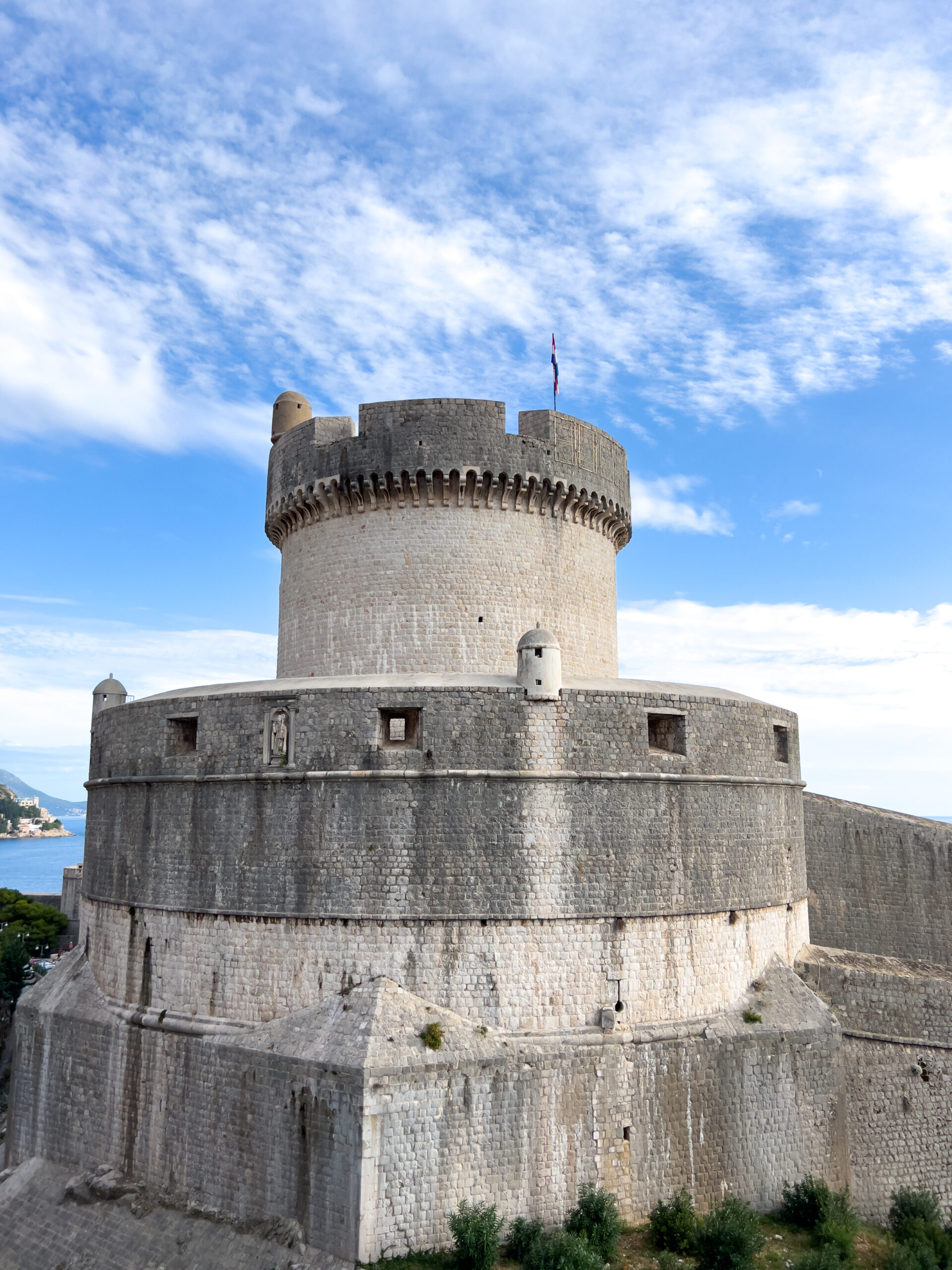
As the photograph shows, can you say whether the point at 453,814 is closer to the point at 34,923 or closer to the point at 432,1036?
the point at 432,1036

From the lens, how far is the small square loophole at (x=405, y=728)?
1173cm

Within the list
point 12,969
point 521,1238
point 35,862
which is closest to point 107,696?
point 521,1238

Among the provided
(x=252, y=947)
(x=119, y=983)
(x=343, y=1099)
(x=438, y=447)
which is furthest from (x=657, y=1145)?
(x=438, y=447)

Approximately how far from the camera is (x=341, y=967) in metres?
11.1

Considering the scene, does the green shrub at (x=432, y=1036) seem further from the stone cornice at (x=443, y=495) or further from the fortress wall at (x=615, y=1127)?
the stone cornice at (x=443, y=495)

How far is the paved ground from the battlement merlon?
1081 centimetres

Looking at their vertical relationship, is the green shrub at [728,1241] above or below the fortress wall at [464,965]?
below

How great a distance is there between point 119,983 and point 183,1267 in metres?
3.87

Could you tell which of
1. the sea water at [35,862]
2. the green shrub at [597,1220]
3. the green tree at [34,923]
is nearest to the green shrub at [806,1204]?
the green shrub at [597,1220]

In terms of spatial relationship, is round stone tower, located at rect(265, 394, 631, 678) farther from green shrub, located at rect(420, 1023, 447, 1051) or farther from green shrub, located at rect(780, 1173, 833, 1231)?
green shrub, located at rect(780, 1173, 833, 1231)

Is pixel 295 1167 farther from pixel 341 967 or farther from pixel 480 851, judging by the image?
pixel 480 851

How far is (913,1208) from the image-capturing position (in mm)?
12227

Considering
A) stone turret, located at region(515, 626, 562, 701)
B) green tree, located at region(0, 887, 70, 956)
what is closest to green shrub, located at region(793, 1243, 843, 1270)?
stone turret, located at region(515, 626, 562, 701)

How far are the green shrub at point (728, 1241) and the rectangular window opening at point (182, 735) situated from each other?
927cm
